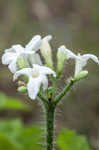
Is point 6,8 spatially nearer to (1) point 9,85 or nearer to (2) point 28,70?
(1) point 9,85

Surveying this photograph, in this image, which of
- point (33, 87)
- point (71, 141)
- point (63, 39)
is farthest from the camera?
point (63, 39)

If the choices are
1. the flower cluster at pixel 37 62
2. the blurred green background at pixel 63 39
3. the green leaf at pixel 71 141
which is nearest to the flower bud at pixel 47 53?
the flower cluster at pixel 37 62

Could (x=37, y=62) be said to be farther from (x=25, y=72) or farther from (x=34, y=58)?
(x=25, y=72)

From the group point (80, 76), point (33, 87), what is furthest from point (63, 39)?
point (33, 87)

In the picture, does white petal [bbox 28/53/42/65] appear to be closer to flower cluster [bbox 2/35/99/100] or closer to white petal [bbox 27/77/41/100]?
flower cluster [bbox 2/35/99/100]

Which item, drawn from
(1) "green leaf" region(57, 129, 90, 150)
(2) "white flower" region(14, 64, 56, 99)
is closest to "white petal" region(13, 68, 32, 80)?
(2) "white flower" region(14, 64, 56, 99)

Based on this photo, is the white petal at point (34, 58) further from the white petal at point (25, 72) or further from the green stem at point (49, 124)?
the green stem at point (49, 124)
